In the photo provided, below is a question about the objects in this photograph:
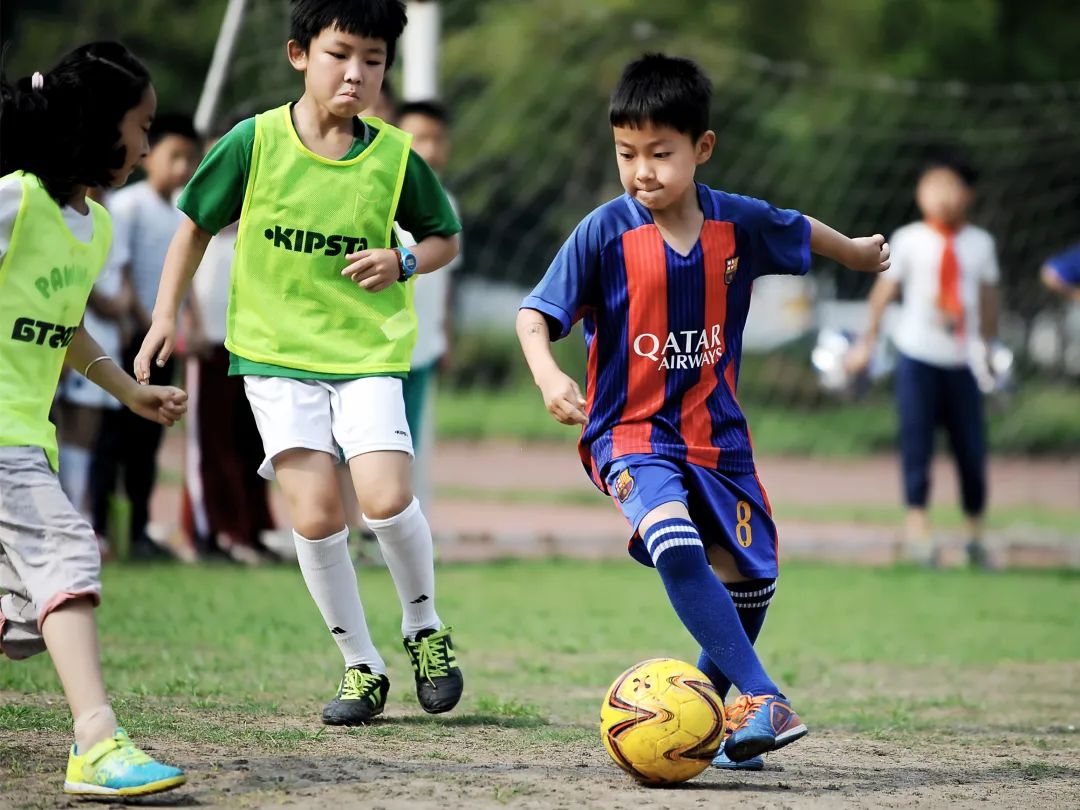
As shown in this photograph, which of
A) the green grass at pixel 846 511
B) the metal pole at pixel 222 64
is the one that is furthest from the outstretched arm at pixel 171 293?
the green grass at pixel 846 511

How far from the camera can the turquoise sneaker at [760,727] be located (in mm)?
3867

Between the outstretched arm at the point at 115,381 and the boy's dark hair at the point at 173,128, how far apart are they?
15.1ft

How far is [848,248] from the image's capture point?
4.57 metres

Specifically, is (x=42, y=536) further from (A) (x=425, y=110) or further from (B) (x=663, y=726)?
(A) (x=425, y=110)

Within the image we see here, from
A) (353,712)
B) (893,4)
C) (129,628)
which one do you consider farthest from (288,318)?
(893,4)

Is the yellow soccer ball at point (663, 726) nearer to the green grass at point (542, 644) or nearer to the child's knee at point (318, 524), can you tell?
the green grass at point (542, 644)

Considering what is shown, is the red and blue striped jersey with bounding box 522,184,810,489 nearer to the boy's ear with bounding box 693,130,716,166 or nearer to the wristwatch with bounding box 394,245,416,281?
the boy's ear with bounding box 693,130,716,166

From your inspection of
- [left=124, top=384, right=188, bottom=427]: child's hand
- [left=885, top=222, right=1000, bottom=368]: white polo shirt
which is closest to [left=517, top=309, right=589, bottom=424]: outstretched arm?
[left=124, top=384, right=188, bottom=427]: child's hand

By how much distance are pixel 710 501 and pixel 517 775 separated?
91 cm

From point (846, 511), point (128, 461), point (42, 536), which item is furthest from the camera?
point (846, 511)

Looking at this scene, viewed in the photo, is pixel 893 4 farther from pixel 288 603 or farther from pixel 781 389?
pixel 288 603

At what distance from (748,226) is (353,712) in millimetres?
1761

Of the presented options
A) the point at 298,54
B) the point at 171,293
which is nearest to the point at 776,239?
the point at 298,54

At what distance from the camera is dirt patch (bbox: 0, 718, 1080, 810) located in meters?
3.52
